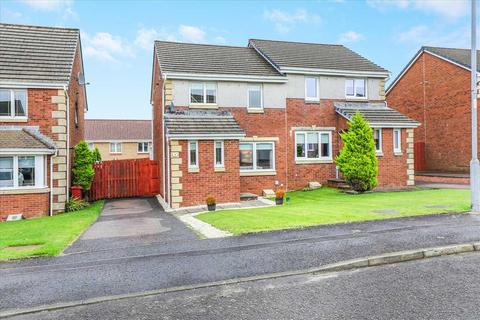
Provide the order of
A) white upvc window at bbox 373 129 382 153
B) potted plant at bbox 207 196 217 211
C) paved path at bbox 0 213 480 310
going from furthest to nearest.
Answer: white upvc window at bbox 373 129 382 153 → potted plant at bbox 207 196 217 211 → paved path at bbox 0 213 480 310

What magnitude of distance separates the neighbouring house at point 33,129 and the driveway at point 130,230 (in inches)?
113

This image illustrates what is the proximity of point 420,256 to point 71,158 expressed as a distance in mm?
17654

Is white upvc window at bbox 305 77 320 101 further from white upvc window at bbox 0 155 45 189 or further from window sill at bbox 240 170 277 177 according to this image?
white upvc window at bbox 0 155 45 189

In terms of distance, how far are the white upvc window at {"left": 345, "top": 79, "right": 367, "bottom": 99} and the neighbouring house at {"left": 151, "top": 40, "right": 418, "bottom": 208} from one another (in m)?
0.06

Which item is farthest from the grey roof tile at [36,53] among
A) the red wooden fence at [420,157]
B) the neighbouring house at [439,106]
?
the red wooden fence at [420,157]

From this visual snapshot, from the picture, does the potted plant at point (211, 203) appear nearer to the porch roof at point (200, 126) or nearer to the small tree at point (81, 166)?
the porch roof at point (200, 126)

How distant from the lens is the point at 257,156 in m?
20.5

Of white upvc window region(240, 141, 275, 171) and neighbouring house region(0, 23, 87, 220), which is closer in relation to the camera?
neighbouring house region(0, 23, 87, 220)

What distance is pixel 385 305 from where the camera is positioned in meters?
5.22

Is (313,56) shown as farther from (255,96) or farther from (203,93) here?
(203,93)

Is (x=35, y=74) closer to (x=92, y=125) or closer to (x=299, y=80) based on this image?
(x=299, y=80)

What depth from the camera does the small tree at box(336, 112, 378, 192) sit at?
18.5 m

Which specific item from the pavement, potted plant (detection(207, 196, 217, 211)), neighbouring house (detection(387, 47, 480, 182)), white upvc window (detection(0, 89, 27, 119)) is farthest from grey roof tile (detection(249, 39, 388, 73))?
the pavement

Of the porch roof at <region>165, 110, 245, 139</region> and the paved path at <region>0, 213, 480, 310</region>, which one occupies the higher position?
the porch roof at <region>165, 110, 245, 139</region>
